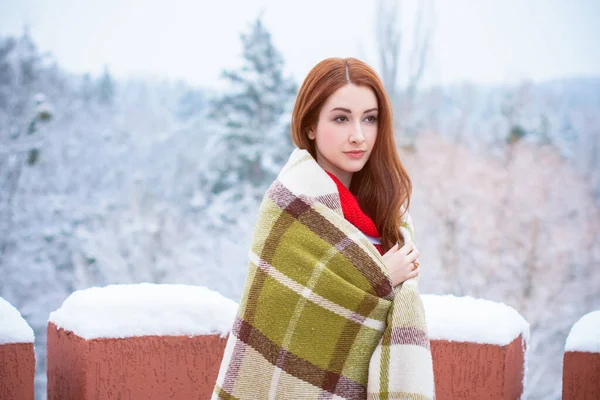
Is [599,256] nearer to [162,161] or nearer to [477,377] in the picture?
[162,161]

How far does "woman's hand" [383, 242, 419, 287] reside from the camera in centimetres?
202

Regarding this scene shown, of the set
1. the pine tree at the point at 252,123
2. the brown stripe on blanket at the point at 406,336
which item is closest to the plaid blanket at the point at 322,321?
the brown stripe on blanket at the point at 406,336

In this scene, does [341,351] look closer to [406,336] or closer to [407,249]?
[406,336]

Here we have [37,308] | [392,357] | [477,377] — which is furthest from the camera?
[37,308]

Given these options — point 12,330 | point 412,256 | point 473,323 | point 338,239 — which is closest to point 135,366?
point 12,330

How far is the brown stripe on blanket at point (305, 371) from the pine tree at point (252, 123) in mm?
13072

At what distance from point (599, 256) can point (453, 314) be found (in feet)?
41.8

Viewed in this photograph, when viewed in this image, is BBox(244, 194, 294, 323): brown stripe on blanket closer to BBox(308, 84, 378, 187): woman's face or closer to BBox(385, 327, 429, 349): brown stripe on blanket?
BBox(308, 84, 378, 187): woman's face

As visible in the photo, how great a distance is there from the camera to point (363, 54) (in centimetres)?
1608

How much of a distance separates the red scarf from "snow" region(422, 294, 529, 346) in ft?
2.02

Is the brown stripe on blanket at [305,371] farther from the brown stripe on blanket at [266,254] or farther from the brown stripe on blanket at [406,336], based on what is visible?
the brown stripe on blanket at [406,336]

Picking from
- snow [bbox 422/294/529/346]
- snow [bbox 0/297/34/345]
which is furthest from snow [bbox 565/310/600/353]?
snow [bbox 0/297/34/345]

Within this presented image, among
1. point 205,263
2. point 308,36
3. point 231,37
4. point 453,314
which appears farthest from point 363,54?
point 453,314

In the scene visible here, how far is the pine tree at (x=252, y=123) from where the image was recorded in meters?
15.1
